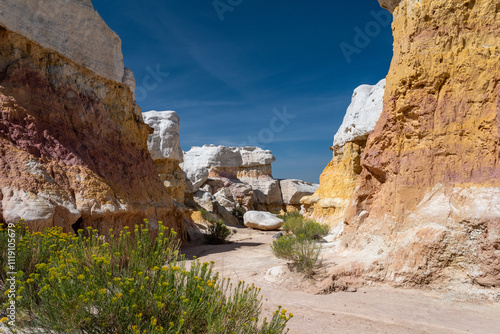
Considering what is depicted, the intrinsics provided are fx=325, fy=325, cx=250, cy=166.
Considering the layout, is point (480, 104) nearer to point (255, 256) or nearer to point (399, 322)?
point (399, 322)

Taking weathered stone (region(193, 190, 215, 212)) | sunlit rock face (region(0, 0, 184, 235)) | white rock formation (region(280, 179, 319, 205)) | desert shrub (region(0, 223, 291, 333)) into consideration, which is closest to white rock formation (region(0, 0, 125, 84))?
sunlit rock face (region(0, 0, 184, 235))

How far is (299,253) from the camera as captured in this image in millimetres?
6305

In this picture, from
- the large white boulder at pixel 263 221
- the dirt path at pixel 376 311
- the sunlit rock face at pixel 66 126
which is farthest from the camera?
the large white boulder at pixel 263 221

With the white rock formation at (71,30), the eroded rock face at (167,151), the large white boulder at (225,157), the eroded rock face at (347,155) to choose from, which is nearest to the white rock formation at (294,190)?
the large white boulder at (225,157)

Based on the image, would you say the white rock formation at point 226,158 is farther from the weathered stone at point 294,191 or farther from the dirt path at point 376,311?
the dirt path at point 376,311

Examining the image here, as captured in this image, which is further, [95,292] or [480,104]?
[480,104]

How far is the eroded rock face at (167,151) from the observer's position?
755 inches

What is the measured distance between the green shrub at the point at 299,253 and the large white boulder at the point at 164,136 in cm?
1364

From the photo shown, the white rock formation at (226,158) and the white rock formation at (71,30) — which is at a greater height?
the white rock formation at (226,158)

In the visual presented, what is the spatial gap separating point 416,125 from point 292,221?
8.43m

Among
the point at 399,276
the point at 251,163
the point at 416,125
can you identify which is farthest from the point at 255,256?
the point at 251,163

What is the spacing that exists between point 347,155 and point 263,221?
6.51 metres

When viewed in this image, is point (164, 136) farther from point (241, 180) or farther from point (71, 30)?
point (241, 180)

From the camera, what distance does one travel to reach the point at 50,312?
2148 millimetres
